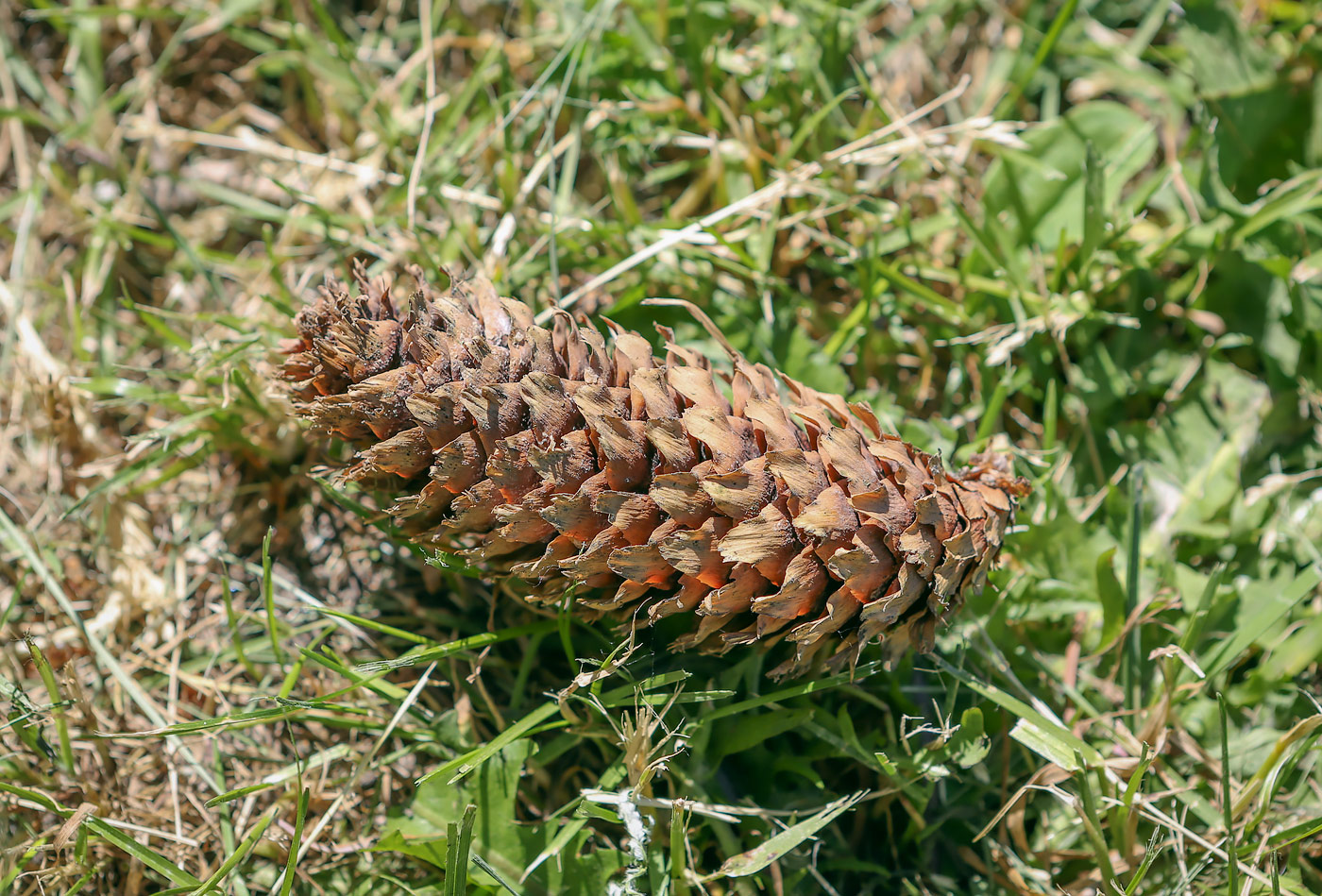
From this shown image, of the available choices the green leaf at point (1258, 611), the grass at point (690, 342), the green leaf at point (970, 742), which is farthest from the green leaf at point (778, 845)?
the green leaf at point (1258, 611)

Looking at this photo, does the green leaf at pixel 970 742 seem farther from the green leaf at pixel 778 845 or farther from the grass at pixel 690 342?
the green leaf at pixel 778 845

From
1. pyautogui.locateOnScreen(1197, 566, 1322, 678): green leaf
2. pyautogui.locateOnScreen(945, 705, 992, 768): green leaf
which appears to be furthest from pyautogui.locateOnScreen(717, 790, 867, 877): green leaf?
pyautogui.locateOnScreen(1197, 566, 1322, 678): green leaf

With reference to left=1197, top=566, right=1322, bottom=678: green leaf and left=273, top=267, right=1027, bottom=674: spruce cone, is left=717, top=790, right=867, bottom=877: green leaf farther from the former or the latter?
left=1197, top=566, right=1322, bottom=678: green leaf

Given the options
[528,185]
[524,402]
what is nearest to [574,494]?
[524,402]

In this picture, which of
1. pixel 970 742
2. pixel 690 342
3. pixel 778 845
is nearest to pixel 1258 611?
pixel 970 742

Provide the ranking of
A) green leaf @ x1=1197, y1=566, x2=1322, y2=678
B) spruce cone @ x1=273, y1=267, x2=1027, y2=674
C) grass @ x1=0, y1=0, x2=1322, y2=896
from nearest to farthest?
spruce cone @ x1=273, y1=267, x2=1027, y2=674, grass @ x1=0, y1=0, x2=1322, y2=896, green leaf @ x1=1197, y1=566, x2=1322, y2=678
